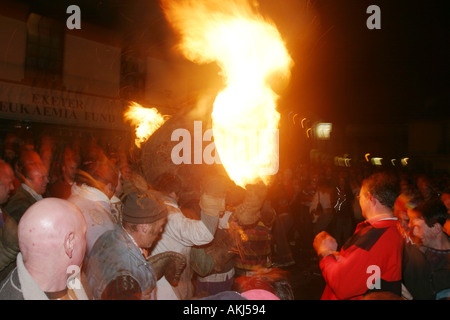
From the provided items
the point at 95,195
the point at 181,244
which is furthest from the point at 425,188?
the point at 95,195

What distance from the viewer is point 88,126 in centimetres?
1351

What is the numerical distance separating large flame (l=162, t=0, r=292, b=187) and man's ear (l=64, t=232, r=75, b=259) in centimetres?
167

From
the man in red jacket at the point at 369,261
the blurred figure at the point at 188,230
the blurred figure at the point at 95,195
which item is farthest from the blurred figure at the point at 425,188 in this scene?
the blurred figure at the point at 95,195

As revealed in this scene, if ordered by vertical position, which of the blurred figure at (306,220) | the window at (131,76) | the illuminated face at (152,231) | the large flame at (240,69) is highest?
the window at (131,76)

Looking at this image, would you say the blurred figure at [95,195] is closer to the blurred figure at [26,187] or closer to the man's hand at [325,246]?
the blurred figure at [26,187]

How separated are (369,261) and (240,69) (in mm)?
2629

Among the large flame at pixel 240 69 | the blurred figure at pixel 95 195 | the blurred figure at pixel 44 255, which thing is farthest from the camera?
the large flame at pixel 240 69

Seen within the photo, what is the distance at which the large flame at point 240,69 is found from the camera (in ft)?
11.7

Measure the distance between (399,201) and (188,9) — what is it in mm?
3758

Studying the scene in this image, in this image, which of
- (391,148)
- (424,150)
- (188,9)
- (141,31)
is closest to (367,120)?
(391,148)

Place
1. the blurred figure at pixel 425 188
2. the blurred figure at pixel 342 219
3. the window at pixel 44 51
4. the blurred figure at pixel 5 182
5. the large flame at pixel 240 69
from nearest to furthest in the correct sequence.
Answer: the large flame at pixel 240 69 → the blurred figure at pixel 5 182 → the blurred figure at pixel 425 188 → the blurred figure at pixel 342 219 → the window at pixel 44 51

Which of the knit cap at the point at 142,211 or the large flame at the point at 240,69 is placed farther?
the large flame at the point at 240,69

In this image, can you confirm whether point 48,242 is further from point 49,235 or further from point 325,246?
point 325,246

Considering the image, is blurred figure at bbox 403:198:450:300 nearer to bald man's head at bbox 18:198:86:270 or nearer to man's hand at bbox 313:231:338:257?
man's hand at bbox 313:231:338:257
